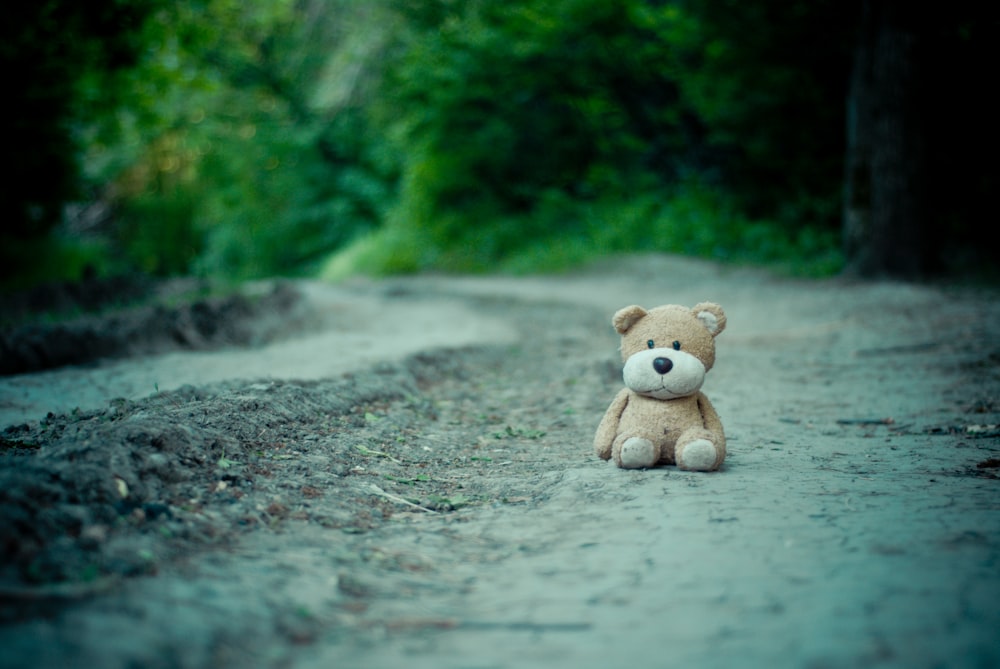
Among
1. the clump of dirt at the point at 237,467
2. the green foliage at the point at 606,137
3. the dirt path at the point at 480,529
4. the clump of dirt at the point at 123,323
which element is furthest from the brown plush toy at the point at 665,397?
the green foliage at the point at 606,137

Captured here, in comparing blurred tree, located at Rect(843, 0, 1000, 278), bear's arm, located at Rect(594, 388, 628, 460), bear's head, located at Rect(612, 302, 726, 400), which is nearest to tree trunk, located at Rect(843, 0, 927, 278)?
blurred tree, located at Rect(843, 0, 1000, 278)

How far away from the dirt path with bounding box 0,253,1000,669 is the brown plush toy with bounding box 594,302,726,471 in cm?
13

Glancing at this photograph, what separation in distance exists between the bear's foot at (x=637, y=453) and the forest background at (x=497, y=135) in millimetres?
9336

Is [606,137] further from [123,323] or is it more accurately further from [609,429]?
[609,429]

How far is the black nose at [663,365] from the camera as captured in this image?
3871mm

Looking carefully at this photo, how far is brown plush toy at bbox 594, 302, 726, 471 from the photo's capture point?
151 inches

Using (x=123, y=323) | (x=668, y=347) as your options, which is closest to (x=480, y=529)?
(x=668, y=347)

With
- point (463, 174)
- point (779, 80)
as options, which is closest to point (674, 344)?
point (779, 80)

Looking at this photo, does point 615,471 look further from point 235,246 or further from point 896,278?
point 235,246

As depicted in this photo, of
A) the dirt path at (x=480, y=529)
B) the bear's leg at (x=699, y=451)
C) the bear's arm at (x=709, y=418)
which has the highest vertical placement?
the bear's arm at (x=709, y=418)

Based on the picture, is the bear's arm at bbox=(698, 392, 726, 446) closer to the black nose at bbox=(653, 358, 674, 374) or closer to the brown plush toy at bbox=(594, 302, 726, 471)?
the brown plush toy at bbox=(594, 302, 726, 471)

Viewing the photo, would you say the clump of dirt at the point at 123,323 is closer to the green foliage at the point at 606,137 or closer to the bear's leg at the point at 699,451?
the bear's leg at the point at 699,451

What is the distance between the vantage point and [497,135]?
20.0m

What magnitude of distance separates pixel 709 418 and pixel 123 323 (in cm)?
678
